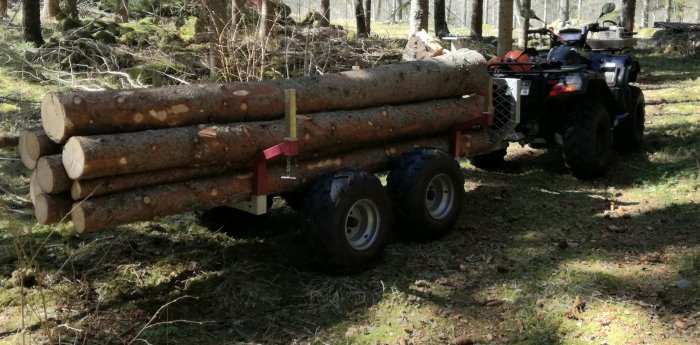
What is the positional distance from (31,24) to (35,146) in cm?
1083

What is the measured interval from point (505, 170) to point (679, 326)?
488 centimetres

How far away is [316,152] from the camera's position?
583 cm

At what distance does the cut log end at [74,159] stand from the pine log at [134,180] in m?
0.11

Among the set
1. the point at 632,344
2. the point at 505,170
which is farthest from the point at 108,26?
the point at 632,344

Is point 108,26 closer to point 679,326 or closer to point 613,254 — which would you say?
point 613,254

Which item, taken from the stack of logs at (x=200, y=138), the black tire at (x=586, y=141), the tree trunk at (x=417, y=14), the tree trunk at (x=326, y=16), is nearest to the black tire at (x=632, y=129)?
the black tire at (x=586, y=141)

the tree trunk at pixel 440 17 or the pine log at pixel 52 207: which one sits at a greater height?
the tree trunk at pixel 440 17

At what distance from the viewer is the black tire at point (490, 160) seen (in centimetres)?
919

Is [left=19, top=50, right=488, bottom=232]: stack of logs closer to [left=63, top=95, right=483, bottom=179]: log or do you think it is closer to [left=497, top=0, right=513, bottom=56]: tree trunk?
[left=63, top=95, right=483, bottom=179]: log

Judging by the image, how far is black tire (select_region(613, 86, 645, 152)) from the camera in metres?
9.32

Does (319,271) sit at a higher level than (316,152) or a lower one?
lower

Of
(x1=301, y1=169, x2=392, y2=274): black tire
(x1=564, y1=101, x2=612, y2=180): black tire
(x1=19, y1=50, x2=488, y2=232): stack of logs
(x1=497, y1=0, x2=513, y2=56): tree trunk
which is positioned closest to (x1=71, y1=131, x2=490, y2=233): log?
(x1=19, y1=50, x2=488, y2=232): stack of logs

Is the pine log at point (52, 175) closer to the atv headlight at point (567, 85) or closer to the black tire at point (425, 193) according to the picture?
the black tire at point (425, 193)

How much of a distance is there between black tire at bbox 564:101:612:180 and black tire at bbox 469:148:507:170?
1081 millimetres
